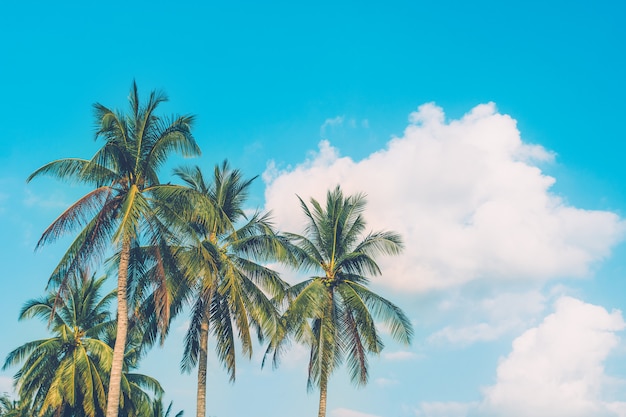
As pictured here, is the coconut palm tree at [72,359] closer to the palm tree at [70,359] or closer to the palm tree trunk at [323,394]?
the palm tree at [70,359]

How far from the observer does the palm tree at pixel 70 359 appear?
3503 cm

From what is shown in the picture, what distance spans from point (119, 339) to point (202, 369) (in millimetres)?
6671

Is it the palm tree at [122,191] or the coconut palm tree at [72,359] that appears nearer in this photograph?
the palm tree at [122,191]

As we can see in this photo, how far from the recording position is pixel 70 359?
120 ft

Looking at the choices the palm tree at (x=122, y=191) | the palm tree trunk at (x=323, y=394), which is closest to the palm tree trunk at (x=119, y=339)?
the palm tree at (x=122, y=191)

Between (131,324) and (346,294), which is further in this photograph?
(346,294)

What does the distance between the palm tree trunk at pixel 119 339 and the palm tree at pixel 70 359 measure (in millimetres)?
11236

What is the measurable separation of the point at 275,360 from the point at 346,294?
4.64 metres

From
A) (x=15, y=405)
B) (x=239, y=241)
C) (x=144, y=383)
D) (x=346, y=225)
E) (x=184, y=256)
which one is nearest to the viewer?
(x=184, y=256)

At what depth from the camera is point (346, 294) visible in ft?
106

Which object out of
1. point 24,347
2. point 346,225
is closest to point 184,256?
point 346,225

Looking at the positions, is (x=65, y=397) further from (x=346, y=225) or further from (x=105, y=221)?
(x=346, y=225)

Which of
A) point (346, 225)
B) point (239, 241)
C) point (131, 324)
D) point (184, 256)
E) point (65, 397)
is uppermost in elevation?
point (346, 225)

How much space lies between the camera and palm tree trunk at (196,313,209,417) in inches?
1140
